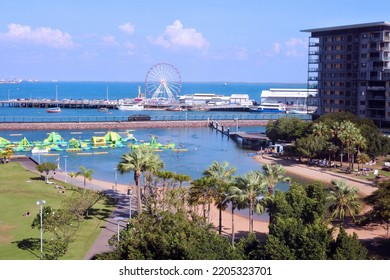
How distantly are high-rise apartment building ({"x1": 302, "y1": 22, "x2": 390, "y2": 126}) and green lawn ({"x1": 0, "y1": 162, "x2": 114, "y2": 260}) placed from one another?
5717 cm

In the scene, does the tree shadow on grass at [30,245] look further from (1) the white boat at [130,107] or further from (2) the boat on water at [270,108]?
(1) the white boat at [130,107]

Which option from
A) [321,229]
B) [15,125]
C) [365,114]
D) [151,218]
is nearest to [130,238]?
[151,218]

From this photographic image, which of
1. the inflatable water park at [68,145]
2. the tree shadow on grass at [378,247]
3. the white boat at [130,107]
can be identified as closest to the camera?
the tree shadow on grass at [378,247]

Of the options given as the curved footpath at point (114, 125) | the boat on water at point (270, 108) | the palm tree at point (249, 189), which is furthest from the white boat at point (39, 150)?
the boat on water at point (270, 108)

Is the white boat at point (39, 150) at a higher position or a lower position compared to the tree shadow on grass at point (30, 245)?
higher

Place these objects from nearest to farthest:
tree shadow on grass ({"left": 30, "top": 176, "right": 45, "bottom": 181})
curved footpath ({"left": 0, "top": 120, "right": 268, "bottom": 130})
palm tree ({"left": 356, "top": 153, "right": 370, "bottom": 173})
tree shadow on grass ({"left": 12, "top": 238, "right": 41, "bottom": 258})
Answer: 1. tree shadow on grass ({"left": 12, "top": 238, "right": 41, "bottom": 258})
2. tree shadow on grass ({"left": 30, "top": 176, "right": 45, "bottom": 181})
3. palm tree ({"left": 356, "top": 153, "right": 370, "bottom": 173})
4. curved footpath ({"left": 0, "top": 120, "right": 268, "bottom": 130})

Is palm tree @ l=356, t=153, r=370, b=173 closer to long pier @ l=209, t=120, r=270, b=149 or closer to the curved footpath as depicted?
long pier @ l=209, t=120, r=270, b=149

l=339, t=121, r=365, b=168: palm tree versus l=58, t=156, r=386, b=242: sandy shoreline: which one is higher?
l=339, t=121, r=365, b=168: palm tree

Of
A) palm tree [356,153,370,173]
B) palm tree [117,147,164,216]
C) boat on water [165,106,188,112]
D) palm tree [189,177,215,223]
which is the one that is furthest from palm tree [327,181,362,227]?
boat on water [165,106,188,112]

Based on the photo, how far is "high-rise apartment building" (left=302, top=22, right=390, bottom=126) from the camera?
89.2 metres

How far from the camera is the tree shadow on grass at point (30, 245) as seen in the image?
32209mm

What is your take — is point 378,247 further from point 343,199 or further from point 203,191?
point 203,191

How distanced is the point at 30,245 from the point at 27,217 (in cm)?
738

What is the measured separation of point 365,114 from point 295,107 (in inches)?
3503
